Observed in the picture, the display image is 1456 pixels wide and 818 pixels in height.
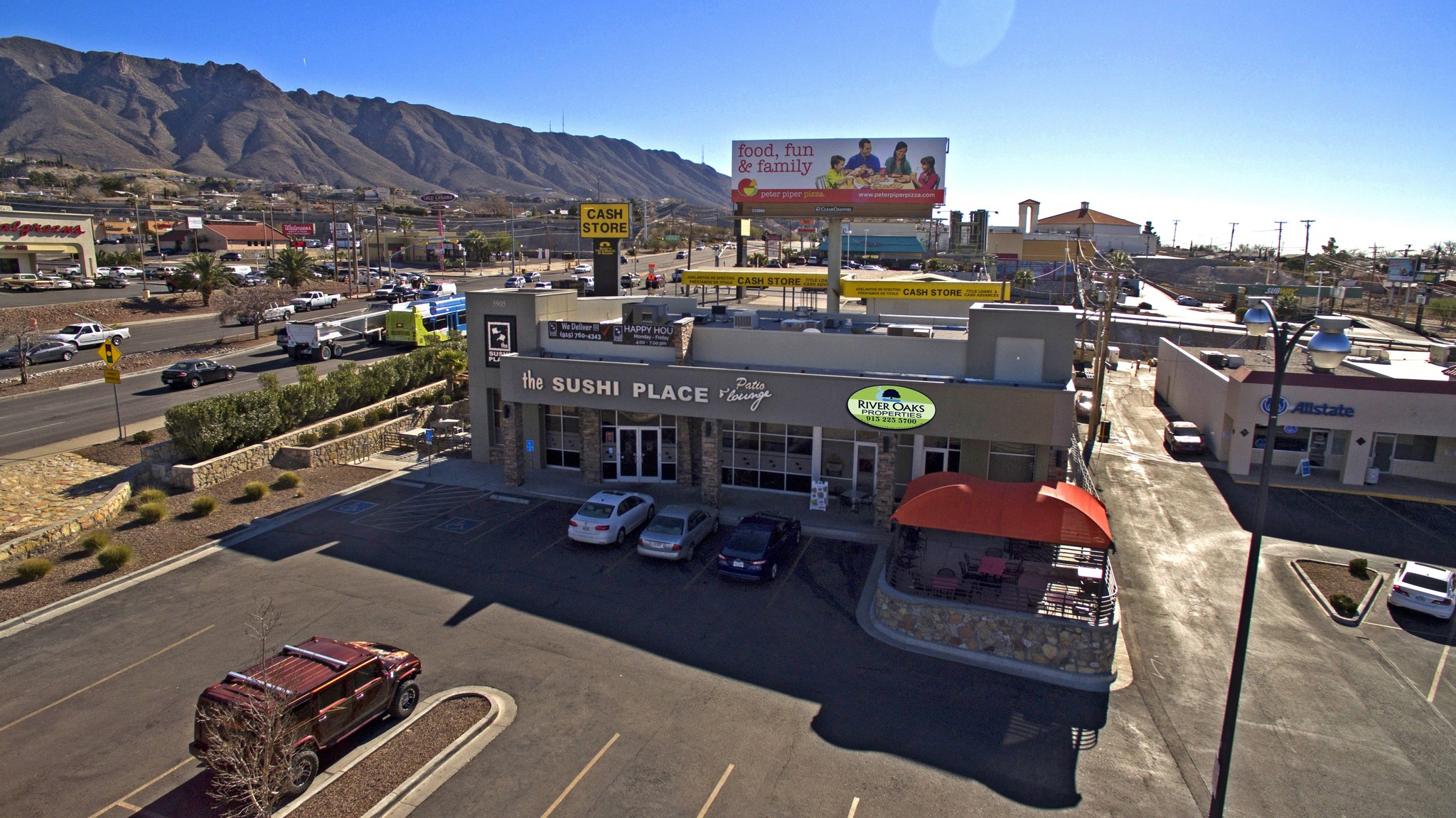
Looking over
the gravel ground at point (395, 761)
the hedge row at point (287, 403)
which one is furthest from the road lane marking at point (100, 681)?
the hedge row at point (287, 403)

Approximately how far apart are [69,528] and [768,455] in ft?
70.4

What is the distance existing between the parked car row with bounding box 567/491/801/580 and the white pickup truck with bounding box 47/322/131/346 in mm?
41920

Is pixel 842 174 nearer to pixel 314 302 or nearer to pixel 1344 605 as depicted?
pixel 1344 605

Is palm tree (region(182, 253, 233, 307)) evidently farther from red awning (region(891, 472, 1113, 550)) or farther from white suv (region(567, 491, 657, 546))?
red awning (region(891, 472, 1113, 550))

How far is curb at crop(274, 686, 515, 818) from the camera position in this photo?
12.1 m

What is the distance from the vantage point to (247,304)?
51.5 m

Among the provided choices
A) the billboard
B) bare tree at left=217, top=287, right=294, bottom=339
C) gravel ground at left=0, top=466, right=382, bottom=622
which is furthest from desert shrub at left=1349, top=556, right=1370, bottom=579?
bare tree at left=217, top=287, right=294, bottom=339

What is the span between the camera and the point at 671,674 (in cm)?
1599

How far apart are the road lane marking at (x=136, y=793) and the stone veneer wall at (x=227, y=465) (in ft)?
54.5

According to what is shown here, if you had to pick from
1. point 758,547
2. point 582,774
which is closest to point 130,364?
point 758,547

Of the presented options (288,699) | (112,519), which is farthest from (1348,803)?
(112,519)

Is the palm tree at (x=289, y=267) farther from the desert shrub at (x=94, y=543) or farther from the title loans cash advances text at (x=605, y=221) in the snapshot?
the desert shrub at (x=94, y=543)

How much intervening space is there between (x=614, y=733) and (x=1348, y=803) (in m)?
12.8

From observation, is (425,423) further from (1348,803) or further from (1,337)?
(1348,803)
